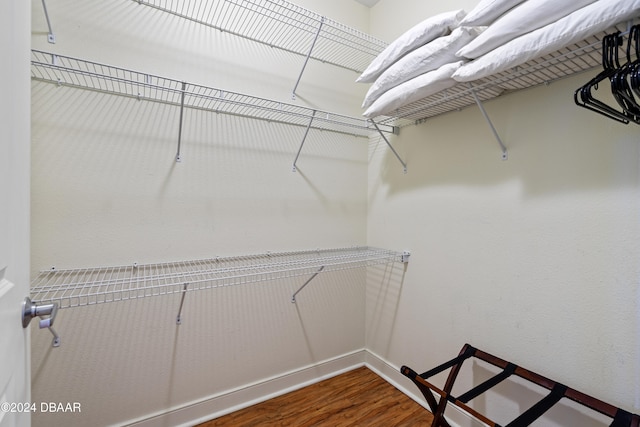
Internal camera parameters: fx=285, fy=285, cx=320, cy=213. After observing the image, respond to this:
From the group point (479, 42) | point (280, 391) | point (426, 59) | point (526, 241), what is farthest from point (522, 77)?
point (280, 391)

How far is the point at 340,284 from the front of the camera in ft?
6.47

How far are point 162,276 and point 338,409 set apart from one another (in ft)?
3.89

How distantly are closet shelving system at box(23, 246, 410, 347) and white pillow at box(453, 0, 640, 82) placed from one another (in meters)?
1.08

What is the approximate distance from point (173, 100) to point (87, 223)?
680mm

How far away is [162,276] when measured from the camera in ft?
4.06

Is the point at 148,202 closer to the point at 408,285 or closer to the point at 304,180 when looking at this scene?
the point at 304,180

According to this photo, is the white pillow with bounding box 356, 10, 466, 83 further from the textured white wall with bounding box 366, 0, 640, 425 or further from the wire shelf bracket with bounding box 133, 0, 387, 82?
the textured white wall with bounding box 366, 0, 640, 425

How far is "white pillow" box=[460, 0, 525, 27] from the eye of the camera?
3.19 feet

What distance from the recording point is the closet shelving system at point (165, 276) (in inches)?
42.2

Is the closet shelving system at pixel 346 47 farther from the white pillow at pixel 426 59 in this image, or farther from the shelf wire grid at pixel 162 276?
Result: the shelf wire grid at pixel 162 276

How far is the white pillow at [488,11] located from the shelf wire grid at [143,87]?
0.77m

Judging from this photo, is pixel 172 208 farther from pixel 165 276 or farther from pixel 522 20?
pixel 522 20

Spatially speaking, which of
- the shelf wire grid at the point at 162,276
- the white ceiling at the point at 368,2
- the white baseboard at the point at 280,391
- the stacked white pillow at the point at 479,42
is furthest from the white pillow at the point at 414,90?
the white baseboard at the point at 280,391

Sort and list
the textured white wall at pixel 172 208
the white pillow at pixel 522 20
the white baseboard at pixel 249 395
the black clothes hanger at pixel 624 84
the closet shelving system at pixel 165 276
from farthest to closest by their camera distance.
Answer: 1. the white baseboard at pixel 249 395
2. the textured white wall at pixel 172 208
3. the closet shelving system at pixel 165 276
4. the white pillow at pixel 522 20
5. the black clothes hanger at pixel 624 84
